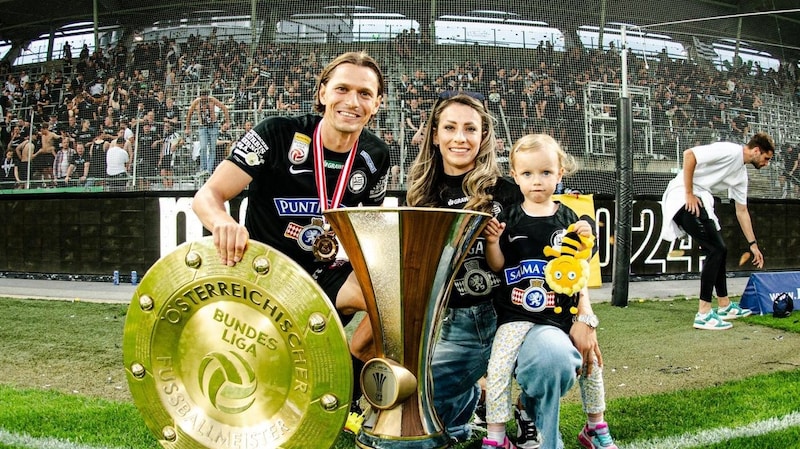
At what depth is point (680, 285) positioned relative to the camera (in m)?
8.83

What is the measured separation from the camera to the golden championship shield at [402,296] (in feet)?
5.64

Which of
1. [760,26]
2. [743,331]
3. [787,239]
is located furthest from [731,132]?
[743,331]

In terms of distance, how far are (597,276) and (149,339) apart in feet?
24.1

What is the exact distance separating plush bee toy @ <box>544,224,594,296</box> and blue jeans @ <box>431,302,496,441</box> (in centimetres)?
40

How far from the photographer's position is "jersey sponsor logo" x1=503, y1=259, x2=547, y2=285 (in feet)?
7.58

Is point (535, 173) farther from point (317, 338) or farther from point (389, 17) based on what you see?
point (389, 17)

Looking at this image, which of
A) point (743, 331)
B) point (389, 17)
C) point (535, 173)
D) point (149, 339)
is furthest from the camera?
point (389, 17)

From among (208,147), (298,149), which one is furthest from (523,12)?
(298,149)

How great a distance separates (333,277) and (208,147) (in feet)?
25.5

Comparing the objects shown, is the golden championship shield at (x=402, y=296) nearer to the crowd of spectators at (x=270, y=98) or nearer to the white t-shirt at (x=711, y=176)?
the white t-shirt at (x=711, y=176)

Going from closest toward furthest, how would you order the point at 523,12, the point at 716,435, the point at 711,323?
the point at 716,435 < the point at 711,323 < the point at 523,12

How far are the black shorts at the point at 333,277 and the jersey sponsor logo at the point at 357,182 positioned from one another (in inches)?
11.9

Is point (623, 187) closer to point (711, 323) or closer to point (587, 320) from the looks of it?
point (711, 323)

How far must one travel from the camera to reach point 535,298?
7.48 ft
